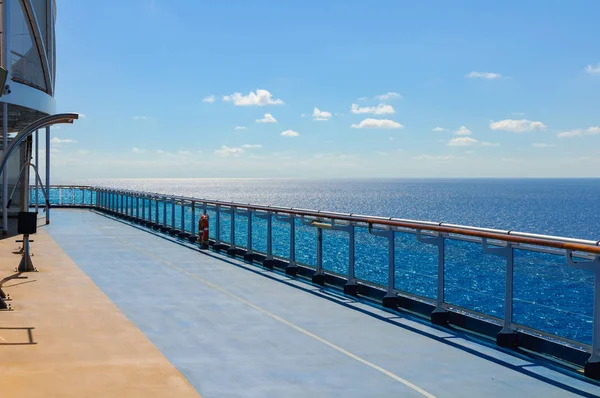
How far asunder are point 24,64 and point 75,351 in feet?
64.1

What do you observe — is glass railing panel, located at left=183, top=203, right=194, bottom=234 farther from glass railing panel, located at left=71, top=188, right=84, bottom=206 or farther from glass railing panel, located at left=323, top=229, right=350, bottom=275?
glass railing panel, located at left=71, top=188, right=84, bottom=206

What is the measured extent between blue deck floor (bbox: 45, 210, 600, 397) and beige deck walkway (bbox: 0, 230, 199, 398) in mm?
282

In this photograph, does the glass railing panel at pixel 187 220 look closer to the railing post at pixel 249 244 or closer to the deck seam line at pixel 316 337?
the railing post at pixel 249 244


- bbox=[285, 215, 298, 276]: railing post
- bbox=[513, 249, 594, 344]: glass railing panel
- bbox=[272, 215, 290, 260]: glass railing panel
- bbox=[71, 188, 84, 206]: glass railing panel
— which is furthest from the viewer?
bbox=[71, 188, 84, 206]: glass railing panel

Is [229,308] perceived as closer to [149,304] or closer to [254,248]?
[149,304]

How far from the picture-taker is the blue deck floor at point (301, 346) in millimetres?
6637

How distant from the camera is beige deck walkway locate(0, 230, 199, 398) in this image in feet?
21.2

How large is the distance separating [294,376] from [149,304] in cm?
465

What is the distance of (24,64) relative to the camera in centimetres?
2498

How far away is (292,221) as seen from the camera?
14508mm

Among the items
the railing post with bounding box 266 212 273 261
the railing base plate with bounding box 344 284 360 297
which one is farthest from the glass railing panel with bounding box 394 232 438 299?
the railing post with bounding box 266 212 273 261

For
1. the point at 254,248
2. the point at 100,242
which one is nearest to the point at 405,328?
the point at 254,248

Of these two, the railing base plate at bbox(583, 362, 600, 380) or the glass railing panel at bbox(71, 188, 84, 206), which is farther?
the glass railing panel at bbox(71, 188, 84, 206)

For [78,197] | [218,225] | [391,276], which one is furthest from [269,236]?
[78,197]
